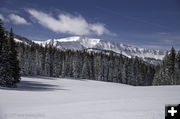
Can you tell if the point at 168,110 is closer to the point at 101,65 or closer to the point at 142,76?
the point at 101,65

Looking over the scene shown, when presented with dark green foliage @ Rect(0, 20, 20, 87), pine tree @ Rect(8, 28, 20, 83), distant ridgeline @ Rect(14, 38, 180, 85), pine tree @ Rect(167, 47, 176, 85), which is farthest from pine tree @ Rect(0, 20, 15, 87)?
pine tree @ Rect(167, 47, 176, 85)

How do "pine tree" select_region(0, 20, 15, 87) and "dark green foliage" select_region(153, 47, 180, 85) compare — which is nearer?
"pine tree" select_region(0, 20, 15, 87)

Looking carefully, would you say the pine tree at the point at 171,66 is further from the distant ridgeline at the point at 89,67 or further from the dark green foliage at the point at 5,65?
the dark green foliage at the point at 5,65

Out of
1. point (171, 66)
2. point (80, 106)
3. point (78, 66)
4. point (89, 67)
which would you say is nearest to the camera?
point (80, 106)

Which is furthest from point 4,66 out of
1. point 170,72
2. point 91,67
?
point 91,67

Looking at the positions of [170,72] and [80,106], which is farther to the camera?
[170,72]

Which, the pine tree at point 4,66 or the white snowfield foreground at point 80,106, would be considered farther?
the pine tree at point 4,66

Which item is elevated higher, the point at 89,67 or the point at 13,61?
the point at 13,61

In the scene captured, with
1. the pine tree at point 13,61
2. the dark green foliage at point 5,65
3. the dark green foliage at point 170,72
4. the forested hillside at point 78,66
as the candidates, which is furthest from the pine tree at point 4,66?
the dark green foliage at point 170,72

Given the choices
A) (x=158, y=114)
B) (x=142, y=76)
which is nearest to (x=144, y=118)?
(x=158, y=114)

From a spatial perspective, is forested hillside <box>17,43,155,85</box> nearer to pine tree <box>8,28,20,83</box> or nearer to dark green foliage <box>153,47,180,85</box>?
dark green foliage <box>153,47,180,85</box>

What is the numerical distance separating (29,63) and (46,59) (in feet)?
25.9

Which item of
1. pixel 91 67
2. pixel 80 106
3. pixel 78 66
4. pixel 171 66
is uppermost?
pixel 171 66

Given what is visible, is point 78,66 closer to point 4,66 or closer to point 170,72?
point 170,72
